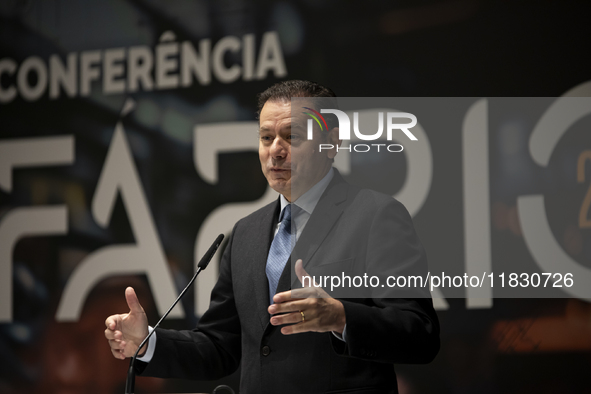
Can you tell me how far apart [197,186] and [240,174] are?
11.0 inches

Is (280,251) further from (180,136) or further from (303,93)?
(180,136)

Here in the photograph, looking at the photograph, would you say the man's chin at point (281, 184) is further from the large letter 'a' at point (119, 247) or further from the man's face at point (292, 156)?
the large letter 'a' at point (119, 247)

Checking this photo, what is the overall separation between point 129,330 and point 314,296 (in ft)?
2.16

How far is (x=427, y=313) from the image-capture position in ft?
5.87

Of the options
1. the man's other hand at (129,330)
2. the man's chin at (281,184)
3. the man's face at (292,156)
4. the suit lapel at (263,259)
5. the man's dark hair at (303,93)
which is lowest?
the man's other hand at (129,330)

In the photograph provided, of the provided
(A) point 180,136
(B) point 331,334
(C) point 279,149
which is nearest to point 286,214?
(C) point 279,149

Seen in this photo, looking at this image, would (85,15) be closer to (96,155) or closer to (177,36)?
(177,36)

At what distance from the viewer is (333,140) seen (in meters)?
2.04

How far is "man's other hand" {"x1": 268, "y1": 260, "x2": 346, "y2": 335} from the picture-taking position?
1446 mm

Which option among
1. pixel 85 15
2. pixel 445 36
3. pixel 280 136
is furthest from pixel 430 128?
pixel 85 15

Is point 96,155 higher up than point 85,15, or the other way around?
point 85,15

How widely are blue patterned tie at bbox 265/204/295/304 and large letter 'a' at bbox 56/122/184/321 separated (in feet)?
5.79

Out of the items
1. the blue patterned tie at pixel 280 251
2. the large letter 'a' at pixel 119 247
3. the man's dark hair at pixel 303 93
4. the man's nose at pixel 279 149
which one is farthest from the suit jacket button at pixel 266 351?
the large letter 'a' at pixel 119 247

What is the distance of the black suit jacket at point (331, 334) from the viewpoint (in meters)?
1.66
